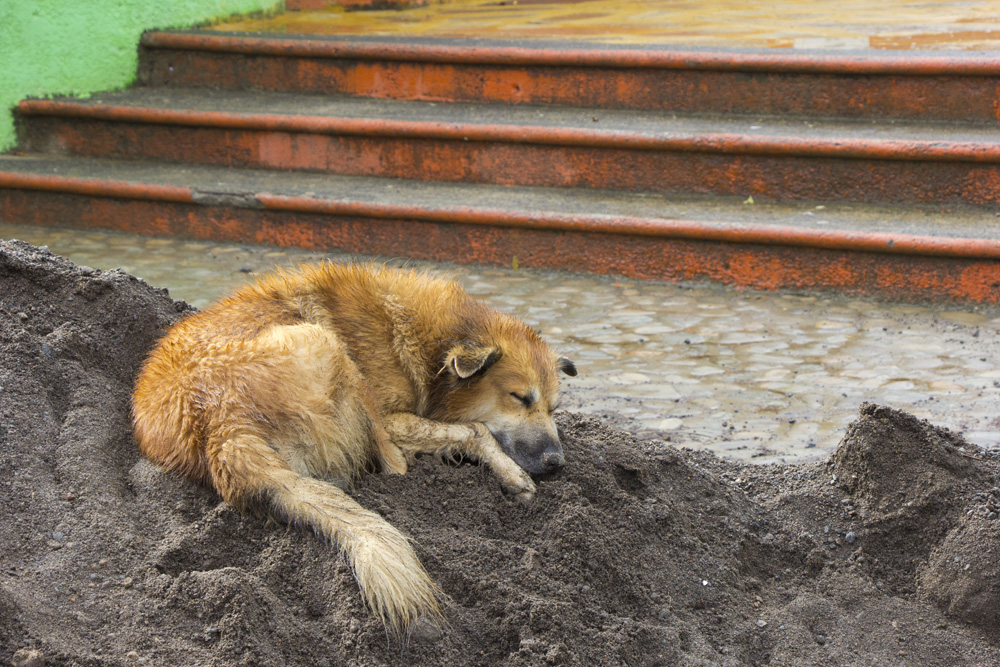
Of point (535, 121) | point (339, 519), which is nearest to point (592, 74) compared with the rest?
point (535, 121)

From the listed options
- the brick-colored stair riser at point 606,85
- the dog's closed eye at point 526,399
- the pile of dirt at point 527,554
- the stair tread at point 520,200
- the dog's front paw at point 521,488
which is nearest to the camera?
the pile of dirt at point 527,554

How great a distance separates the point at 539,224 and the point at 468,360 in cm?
340

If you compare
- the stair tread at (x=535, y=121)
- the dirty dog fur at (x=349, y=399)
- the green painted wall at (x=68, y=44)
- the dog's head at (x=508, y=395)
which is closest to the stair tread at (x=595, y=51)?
the green painted wall at (x=68, y=44)

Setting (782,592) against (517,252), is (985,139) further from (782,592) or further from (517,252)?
(782,592)

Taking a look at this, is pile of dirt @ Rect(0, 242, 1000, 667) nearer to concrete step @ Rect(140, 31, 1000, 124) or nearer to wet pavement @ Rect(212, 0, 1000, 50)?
concrete step @ Rect(140, 31, 1000, 124)

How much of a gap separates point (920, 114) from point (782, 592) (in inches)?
210

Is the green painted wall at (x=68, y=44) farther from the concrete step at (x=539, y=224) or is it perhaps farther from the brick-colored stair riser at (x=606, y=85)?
the concrete step at (x=539, y=224)

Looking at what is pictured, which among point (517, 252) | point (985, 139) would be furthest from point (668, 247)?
point (985, 139)

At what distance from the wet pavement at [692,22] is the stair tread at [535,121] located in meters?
1.22

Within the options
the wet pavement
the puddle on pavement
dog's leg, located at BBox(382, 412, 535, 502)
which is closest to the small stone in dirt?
dog's leg, located at BBox(382, 412, 535, 502)

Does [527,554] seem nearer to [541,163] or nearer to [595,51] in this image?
[541,163]

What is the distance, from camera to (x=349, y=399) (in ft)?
11.2

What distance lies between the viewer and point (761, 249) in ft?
21.1

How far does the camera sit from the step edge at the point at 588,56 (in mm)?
7172
